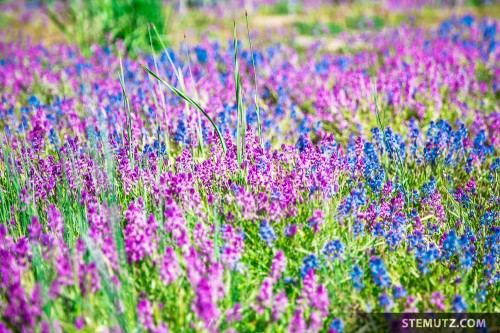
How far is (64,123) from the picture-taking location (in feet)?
15.1

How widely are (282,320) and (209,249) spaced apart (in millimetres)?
455

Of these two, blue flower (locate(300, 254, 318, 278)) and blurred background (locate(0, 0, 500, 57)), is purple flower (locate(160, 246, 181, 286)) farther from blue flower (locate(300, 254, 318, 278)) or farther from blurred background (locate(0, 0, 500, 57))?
blurred background (locate(0, 0, 500, 57))

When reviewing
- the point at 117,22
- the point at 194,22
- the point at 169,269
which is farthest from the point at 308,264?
the point at 194,22

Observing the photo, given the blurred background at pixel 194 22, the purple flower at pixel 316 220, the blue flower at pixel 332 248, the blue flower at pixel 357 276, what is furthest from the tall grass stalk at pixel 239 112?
the blue flower at pixel 357 276

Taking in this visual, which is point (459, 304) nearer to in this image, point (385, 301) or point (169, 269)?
point (385, 301)

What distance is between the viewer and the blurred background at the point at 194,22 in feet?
25.6

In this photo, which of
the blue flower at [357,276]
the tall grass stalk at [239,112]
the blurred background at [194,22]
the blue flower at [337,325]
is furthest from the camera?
the blurred background at [194,22]

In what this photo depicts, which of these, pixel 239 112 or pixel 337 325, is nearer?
pixel 337 325

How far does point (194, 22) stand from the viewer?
1410 cm

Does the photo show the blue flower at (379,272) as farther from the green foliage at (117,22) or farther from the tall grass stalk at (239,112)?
the green foliage at (117,22)

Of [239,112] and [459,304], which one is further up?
[239,112]

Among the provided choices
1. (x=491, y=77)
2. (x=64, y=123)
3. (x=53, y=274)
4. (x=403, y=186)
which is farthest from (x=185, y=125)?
(x=491, y=77)

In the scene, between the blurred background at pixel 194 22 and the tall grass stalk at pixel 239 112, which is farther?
the blurred background at pixel 194 22

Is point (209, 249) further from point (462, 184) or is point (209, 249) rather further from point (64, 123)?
point (64, 123)
